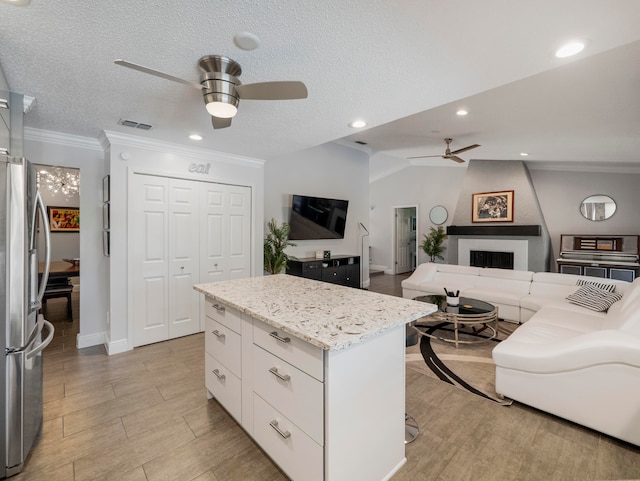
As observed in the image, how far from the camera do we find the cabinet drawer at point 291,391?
1340 mm

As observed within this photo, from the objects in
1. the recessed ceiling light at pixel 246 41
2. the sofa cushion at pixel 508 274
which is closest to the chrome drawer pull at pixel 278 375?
the recessed ceiling light at pixel 246 41

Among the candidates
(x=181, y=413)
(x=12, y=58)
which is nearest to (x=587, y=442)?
(x=181, y=413)

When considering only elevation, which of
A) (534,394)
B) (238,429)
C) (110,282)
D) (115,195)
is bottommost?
(238,429)

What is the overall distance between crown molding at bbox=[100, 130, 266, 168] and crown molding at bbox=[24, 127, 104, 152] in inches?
4.1

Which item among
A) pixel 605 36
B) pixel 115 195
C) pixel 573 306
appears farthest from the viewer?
pixel 573 306

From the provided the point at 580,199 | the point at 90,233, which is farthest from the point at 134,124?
the point at 580,199

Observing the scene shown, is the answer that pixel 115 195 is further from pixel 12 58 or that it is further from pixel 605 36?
pixel 605 36

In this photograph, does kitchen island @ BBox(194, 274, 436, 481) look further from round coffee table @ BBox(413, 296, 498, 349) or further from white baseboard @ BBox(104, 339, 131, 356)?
white baseboard @ BBox(104, 339, 131, 356)

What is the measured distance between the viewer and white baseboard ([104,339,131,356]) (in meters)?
3.30

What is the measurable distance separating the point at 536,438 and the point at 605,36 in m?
2.34

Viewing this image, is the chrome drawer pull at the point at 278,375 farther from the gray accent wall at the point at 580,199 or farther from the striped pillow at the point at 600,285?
the gray accent wall at the point at 580,199

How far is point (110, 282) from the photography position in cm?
332

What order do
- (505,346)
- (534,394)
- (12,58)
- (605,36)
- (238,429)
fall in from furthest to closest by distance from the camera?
1. (505,346)
2. (534,394)
3. (238,429)
4. (12,58)
5. (605,36)

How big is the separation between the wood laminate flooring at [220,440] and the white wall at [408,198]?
658 cm
